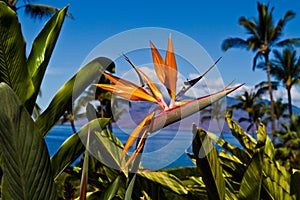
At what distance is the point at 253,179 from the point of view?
84 centimetres

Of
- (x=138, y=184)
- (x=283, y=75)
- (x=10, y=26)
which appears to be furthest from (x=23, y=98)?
(x=283, y=75)

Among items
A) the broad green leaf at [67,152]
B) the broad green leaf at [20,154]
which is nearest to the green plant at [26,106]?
the broad green leaf at [20,154]

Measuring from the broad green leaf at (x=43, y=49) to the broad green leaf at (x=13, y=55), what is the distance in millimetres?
74

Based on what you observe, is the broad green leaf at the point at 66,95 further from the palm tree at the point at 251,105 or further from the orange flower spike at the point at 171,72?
the palm tree at the point at 251,105

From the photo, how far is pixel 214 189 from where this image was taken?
2.71 feet

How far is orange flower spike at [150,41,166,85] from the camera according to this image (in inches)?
29.7

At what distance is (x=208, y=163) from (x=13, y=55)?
70cm

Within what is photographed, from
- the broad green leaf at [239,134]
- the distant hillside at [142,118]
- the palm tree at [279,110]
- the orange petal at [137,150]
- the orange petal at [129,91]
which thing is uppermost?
the orange petal at [129,91]

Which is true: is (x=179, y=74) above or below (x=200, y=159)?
above

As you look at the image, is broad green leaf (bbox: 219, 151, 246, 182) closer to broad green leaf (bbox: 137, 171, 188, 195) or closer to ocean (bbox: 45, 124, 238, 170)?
broad green leaf (bbox: 137, 171, 188, 195)

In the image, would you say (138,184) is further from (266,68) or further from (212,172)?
(266,68)

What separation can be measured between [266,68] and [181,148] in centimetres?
1881

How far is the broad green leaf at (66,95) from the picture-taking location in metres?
1.12

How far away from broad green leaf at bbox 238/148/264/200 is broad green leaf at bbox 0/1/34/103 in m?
0.71
